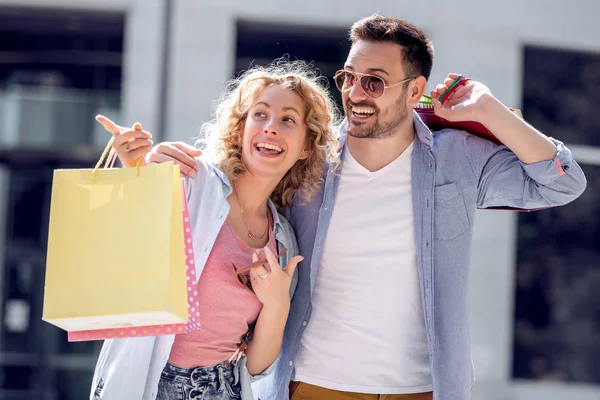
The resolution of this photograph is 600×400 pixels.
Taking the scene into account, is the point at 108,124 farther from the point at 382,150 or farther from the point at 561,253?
the point at 561,253

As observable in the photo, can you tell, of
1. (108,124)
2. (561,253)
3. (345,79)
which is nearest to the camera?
(108,124)

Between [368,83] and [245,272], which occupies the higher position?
[368,83]

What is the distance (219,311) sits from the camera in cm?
298

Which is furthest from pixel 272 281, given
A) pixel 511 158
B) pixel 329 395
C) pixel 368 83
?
pixel 511 158

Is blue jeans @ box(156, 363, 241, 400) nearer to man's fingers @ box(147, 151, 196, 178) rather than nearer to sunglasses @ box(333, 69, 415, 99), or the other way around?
man's fingers @ box(147, 151, 196, 178)

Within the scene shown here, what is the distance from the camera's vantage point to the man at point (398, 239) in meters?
3.16

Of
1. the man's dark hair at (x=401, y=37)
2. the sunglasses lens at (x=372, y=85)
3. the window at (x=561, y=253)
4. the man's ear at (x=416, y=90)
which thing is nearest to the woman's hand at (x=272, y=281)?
the sunglasses lens at (x=372, y=85)

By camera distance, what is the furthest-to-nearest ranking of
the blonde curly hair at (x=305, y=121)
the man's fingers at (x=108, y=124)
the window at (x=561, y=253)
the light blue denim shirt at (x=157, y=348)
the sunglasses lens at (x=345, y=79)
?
the window at (x=561, y=253), the sunglasses lens at (x=345, y=79), the blonde curly hair at (x=305, y=121), the light blue denim shirt at (x=157, y=348), the man's fingers at (x=108, y=124)

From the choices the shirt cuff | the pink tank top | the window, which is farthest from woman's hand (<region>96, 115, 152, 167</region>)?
the window

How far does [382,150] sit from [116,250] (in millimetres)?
1271

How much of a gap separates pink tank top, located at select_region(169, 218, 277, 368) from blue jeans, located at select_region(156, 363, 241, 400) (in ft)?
0.07

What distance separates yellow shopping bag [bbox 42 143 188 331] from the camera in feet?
8.21

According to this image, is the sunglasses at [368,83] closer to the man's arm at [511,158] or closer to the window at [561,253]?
the man's arm at [511,158]

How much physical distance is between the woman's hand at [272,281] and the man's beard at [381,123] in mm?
604
